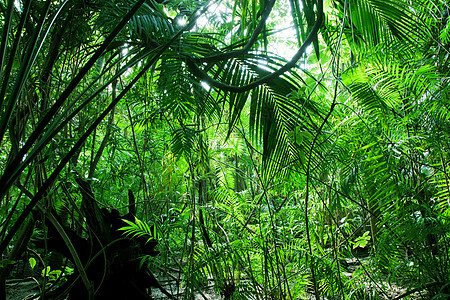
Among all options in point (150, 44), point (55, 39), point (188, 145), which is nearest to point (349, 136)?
point (188, 145)

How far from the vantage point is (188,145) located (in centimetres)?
128

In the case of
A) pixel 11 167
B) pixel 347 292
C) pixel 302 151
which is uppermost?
pixel 302 151

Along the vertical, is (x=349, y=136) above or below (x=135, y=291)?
above

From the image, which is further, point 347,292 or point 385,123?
point 347,292

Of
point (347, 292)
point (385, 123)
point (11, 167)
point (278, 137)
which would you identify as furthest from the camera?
point (347, 292)

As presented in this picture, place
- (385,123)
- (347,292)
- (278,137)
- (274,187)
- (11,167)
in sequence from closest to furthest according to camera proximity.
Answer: (11,167), (385,123), (278,137), (347,292), (274,187)

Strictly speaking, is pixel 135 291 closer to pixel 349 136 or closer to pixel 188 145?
pixel 188 145

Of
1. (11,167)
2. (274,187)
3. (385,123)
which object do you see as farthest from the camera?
(274,187)

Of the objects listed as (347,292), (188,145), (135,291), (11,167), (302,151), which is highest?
(188,145)

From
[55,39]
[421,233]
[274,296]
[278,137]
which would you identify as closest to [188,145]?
[278,137]

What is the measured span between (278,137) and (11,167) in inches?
38.4

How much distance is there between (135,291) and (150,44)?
110 cm

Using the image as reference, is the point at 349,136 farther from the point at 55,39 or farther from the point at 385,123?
the point at 55,39

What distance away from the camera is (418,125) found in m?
1.31
